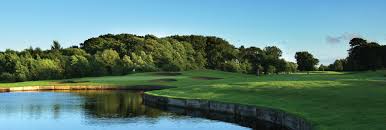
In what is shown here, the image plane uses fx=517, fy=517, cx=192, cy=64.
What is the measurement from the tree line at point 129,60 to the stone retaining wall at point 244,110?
77825 mm

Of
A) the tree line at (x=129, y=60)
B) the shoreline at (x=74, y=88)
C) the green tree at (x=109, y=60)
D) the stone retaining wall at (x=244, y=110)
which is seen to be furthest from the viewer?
the green tree at (x=109, y=60)

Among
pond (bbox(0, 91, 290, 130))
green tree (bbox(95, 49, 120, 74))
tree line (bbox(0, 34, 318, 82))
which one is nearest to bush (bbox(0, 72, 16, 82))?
tree line (bbox(0, 34, 318, 82))

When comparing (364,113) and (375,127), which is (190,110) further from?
(375,127)

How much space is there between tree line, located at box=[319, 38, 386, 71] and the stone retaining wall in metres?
89.7

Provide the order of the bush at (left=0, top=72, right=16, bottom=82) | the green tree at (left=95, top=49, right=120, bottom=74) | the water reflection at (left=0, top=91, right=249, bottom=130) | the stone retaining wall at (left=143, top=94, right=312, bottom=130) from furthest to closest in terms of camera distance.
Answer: the green tree at (left=95, top=49, right=120, bottom=74)
the bush at (left=0, top=72, right=16, bottom=82)
the water reflection at (left=0, top=91, right=249, bottom=130)
the stone retaining wall at (left=143, top=94, right=312, bottom=130)

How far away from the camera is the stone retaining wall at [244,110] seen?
126ft

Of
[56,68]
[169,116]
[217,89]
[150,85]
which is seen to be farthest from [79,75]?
[169,116]

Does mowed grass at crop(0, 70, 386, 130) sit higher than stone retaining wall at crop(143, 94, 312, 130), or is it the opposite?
mowed grass at crop(0, 70, 386, 130)

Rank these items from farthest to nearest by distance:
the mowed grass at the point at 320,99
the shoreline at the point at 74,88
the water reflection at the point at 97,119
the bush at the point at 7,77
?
the bush at the point at 7,77, the shoreline at the point at 74,88, the water reflection at the point at 97,119, the mowed grass at the point at 320,99

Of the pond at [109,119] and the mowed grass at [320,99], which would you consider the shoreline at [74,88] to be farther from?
the pond at [109,119]

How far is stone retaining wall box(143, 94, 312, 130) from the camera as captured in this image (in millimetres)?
38375

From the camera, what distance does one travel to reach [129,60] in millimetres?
150625

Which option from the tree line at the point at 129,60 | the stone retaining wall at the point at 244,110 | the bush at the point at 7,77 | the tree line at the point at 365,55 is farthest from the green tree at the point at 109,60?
the stone retaining wall at the point at 244,110

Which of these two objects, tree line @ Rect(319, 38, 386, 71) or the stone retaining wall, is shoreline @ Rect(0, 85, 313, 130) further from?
tree line @ Rect(319, 38, 386, 71)
